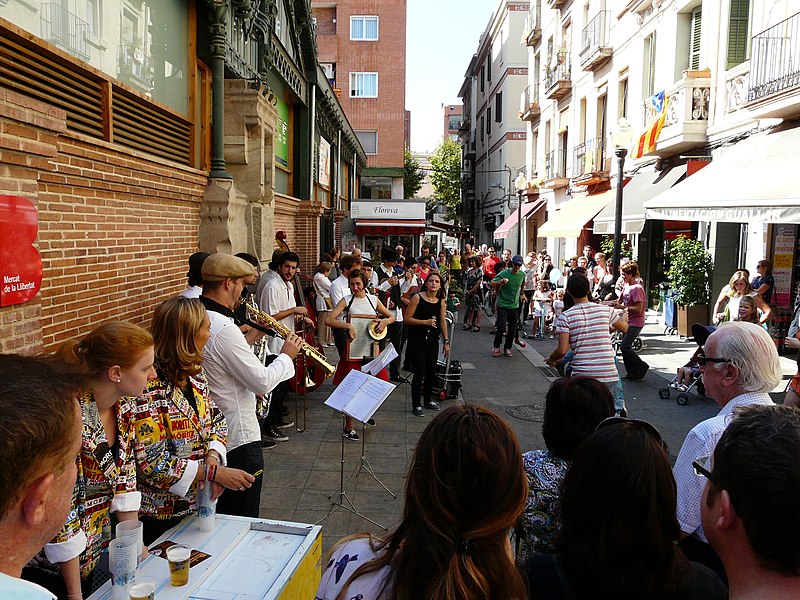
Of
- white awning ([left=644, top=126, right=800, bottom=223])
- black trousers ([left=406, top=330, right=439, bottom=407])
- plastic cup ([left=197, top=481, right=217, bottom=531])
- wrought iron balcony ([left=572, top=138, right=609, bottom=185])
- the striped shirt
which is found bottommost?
black trousers ([left=406, top=330, right=439, bottom=407])

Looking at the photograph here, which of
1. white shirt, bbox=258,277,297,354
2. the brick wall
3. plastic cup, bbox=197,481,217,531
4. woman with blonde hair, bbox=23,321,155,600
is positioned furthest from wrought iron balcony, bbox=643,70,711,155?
woman with blonde hair, bbox=23,321,155,600

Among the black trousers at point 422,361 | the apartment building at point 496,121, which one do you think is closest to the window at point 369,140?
the apartment building at point 496,121

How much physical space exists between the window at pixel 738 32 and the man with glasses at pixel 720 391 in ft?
40.8

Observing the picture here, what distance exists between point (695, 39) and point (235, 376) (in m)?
15.9

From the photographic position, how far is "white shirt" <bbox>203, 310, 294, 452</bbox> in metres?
3.60

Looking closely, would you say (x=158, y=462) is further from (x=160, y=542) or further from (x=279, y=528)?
(x=279, y=528)

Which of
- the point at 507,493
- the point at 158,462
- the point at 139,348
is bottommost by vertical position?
the point at 158,462

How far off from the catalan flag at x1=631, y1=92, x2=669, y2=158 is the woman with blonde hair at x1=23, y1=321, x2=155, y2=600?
15281 mm

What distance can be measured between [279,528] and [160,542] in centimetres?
52

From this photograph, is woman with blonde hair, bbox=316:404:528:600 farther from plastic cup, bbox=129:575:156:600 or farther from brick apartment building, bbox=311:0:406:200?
brick apartment building, bbox=311:0:406:200

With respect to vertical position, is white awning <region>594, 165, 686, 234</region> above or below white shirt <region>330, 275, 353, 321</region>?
above

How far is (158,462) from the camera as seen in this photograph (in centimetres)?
287

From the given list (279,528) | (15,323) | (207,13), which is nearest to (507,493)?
(279,528)

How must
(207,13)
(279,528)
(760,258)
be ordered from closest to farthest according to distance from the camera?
(279,528)
(207,13)
(760,258)
